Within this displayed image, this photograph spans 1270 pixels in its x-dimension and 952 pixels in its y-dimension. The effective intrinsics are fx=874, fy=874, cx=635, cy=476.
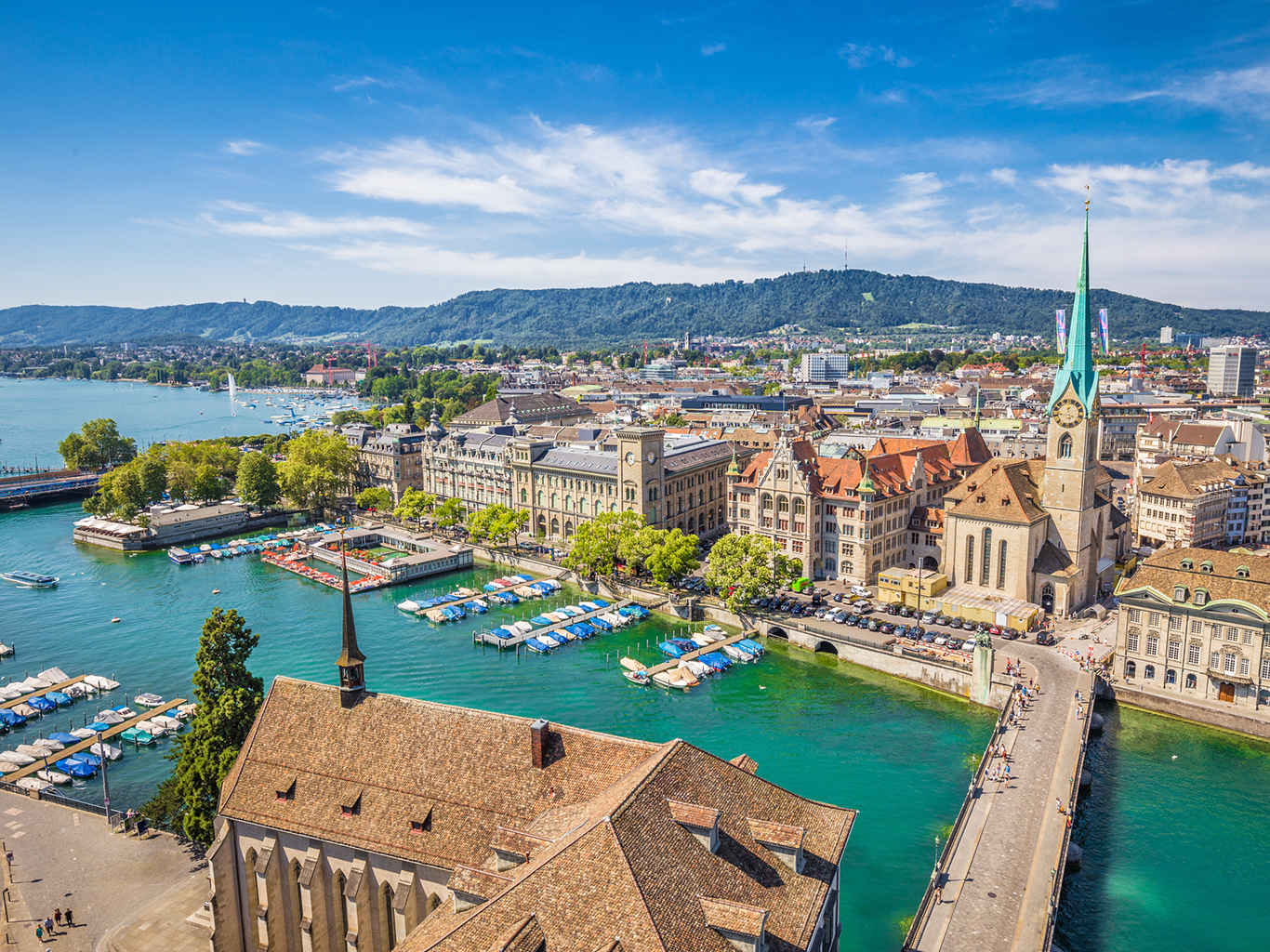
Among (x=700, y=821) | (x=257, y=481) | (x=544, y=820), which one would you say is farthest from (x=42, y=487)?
(x=700, y=821)

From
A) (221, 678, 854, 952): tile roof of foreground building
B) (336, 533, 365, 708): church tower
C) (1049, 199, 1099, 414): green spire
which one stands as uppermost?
(1049, 199, 1099, 414): green spire

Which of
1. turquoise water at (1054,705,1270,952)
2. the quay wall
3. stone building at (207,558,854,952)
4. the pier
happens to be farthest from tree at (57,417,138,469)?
turquoise water at (1054,705,1270,952)

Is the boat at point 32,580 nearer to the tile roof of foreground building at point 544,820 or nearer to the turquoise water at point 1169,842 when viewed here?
the tile roof of foreground building at point 544,820

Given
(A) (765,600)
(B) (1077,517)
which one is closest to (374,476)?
(A) (765,600)

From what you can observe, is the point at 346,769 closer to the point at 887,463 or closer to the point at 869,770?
the point at 869,770

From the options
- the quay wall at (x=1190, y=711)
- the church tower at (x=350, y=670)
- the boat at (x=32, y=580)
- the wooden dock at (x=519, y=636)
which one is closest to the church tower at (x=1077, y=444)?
the quay wall at (x=1190, y=711)

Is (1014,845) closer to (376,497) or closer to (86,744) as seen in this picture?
(86,744)

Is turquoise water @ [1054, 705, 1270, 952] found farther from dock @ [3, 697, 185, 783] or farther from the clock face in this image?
dock @ [3, 697, 185, 783]
